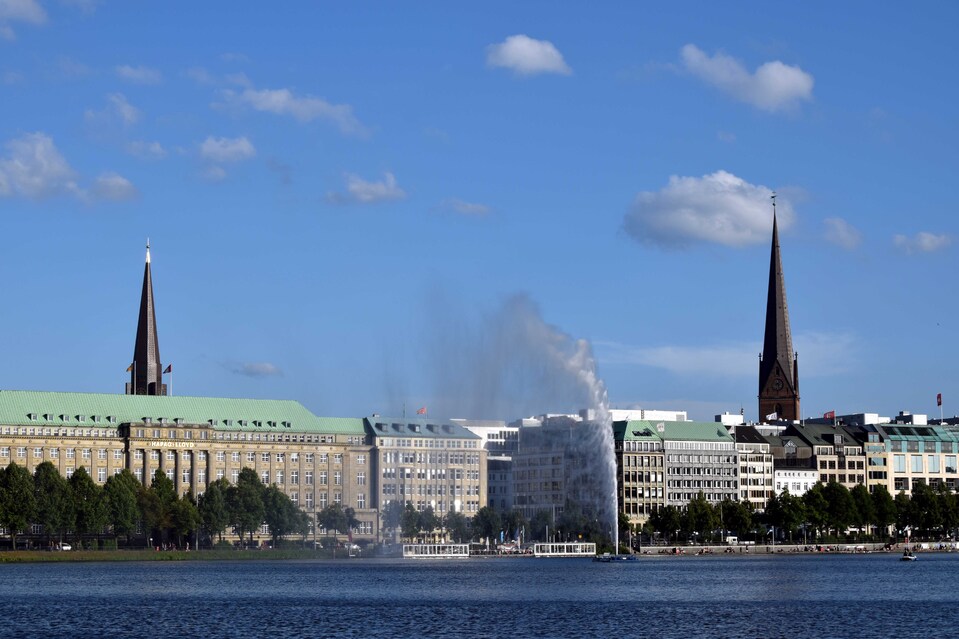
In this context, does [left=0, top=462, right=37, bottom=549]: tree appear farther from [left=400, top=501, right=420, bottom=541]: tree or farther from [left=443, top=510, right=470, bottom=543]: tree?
[left=443, top=510, right=470, bottom=543]: tree

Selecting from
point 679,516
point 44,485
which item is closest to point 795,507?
point 679,516

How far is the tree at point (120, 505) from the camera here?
162m

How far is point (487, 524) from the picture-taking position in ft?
621

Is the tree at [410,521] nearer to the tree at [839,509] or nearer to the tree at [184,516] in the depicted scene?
the tree at [184,516]

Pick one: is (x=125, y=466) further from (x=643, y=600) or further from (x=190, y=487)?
(x=643, y=600)

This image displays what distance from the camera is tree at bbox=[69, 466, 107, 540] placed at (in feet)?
521

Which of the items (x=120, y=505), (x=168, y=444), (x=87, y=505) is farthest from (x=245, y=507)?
Result: (x=168, y=444)

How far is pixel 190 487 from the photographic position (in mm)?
196375

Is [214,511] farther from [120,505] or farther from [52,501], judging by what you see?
[52,501]

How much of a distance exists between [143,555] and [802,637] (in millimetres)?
100598

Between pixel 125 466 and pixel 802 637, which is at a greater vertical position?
pixel 125 466

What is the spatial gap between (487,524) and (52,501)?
5162cm

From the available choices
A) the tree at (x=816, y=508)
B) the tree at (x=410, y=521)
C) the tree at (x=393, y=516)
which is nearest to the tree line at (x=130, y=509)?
the tree at (x=410, y=521)

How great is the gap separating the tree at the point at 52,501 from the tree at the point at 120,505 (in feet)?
13.1
